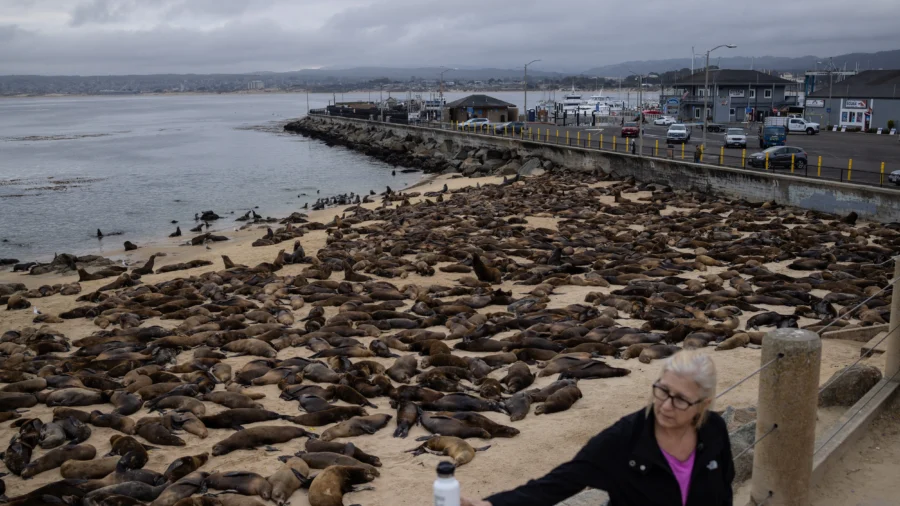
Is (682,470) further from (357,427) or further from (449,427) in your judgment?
(357,427)

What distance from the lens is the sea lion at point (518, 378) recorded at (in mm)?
12695

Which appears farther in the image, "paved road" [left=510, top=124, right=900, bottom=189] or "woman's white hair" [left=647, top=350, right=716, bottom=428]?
"paved road" [left=510, top=124, right=900, bottom=189]

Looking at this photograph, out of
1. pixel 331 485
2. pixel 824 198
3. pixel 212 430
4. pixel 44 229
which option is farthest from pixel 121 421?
pixel 44 229

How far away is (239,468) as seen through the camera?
10352 millimetres

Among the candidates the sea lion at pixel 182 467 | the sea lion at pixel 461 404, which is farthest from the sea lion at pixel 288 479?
the sea lion at pixel 461 404

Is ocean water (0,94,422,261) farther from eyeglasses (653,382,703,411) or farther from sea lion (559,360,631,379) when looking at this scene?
eyeglasses (653,382,703,411)

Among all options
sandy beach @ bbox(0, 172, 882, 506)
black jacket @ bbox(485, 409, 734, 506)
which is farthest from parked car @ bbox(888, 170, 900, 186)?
black jacket @ bbox(485, 409, 734, 506)

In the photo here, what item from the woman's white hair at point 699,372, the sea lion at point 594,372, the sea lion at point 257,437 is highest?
the woman's white hair at point 699,372

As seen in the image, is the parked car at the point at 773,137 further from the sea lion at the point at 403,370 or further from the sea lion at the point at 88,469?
the sea lion at the point at 88,469

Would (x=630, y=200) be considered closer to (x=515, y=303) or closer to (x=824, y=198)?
(x=824, y=198)

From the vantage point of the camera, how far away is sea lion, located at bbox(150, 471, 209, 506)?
915 centimetres

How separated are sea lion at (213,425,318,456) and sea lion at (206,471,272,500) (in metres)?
1.21

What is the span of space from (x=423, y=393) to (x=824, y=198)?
2407 cm

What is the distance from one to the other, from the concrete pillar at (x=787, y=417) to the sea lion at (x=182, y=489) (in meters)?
6.23
